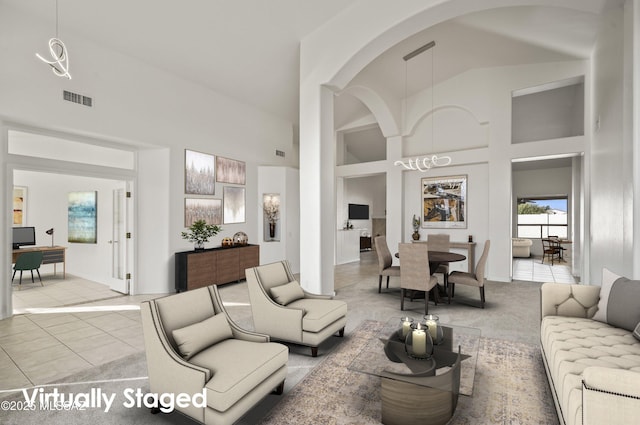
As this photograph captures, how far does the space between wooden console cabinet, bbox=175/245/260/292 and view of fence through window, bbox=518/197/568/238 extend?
1046 cm

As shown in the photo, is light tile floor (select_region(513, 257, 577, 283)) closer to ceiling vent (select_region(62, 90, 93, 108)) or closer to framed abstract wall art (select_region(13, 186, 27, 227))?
ceiling vent (select_region(62, 90, 93, 108))

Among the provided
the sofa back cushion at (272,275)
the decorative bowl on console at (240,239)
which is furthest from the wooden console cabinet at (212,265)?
the sofa back cushion at (272,275)

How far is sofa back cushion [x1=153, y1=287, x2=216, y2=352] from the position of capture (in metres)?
2.25

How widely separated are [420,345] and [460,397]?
22.9 inches

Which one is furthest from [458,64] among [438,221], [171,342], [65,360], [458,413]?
[65,360]

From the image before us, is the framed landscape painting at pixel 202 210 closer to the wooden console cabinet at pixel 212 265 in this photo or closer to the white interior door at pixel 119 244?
the wooden console cabinet at pixel 212 265

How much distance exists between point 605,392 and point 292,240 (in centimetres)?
671

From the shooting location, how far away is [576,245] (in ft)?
24.9

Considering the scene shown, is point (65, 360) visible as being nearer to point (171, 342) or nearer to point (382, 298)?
point (171, 342)

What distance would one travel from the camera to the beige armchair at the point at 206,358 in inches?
75.7

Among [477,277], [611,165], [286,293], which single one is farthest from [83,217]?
[611,165]

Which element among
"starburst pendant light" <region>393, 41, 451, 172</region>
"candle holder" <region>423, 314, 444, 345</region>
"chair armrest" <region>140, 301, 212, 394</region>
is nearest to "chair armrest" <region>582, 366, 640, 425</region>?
"candle holder" <region>423, 314, 444, 345</region>

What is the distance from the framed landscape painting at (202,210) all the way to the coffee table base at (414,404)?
5.12 m

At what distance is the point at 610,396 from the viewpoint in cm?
144
